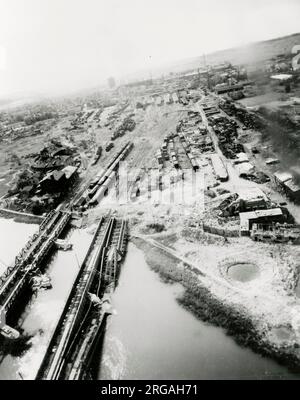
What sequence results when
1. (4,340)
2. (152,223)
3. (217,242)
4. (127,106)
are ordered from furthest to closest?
(127,106), (152,223), (217,242), (4,340)

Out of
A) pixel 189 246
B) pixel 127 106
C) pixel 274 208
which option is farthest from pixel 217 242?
pixel 127 106

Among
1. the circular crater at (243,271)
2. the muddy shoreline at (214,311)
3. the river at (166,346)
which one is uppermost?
the circular crater at (243,271)

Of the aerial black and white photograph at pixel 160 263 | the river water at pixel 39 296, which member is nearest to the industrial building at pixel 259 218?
the aerial black and white photograph at pixel 160 263

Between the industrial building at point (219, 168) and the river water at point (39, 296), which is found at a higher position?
the industrial building at point (219, 168)

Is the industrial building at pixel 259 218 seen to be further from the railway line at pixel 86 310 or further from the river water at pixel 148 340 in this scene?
the railway line at pixel 86 310

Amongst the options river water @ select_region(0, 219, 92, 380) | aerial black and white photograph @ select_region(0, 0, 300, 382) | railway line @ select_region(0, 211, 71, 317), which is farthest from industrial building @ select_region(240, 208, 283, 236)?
railway line @ select_region(0, 211, 71, 317)

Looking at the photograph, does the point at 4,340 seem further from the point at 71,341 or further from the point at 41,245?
the point at 41,245
